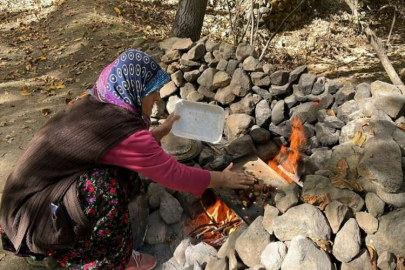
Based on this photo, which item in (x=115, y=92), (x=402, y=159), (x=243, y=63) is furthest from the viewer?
(x=243, y=63)

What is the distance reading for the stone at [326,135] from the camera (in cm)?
295

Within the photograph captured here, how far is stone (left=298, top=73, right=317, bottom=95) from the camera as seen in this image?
3291 millimetres

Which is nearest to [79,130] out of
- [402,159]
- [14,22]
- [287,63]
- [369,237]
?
[369,237]

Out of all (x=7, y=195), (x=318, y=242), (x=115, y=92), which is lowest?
(x=318, y=242)

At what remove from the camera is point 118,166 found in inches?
85.4

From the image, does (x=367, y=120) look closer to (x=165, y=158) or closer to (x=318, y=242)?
(x=318, y=242)

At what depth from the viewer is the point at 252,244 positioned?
2166mm

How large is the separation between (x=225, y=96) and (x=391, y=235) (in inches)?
78.0

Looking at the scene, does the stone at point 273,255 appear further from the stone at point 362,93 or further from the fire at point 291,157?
the stone at point 362,93

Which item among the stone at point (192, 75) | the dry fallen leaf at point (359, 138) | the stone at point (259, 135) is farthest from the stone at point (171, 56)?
the dry fallen leaf at point (359, 138)

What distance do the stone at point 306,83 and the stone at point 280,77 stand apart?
0.13 meters

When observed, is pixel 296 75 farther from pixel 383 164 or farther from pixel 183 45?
pixel 383 164

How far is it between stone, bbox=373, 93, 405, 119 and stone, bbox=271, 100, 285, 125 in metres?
0.76

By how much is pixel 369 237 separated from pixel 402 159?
0.55 metres
